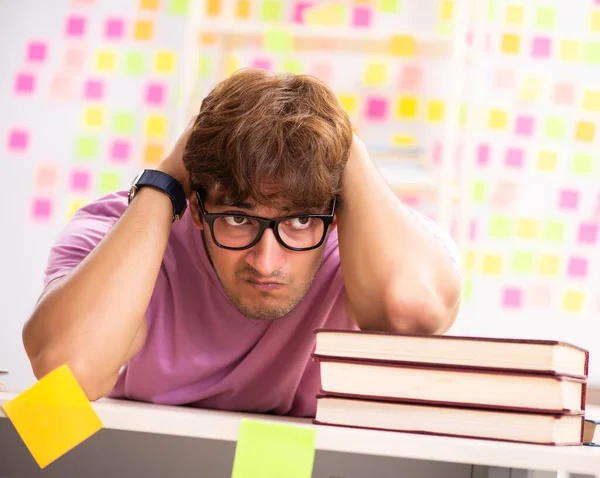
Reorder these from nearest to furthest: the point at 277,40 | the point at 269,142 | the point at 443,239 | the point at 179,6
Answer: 1. the point at 269,142
2. the point at 443,239
3. the point at 277,40
4. the point at 179,6

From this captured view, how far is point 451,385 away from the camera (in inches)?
30.0

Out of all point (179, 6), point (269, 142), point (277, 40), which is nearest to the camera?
point (269, 142)

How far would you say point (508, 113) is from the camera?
2512 mm

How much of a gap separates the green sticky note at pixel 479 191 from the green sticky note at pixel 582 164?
278 mm

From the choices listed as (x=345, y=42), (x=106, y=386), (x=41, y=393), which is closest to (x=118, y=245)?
(x=106, y=386)

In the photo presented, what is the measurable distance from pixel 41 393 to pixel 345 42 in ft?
5.75

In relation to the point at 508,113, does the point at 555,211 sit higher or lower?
lower

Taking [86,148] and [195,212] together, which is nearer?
[195,212]

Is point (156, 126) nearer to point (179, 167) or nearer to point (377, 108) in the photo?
point (377, 108)

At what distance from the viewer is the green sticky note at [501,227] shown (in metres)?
2.48

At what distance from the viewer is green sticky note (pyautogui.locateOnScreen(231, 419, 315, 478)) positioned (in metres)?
0.68

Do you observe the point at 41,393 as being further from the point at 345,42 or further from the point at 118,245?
the point at 345,42

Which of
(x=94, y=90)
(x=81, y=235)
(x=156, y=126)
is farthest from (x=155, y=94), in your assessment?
(x=81, y=235)

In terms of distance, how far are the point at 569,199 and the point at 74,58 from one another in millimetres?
1669
